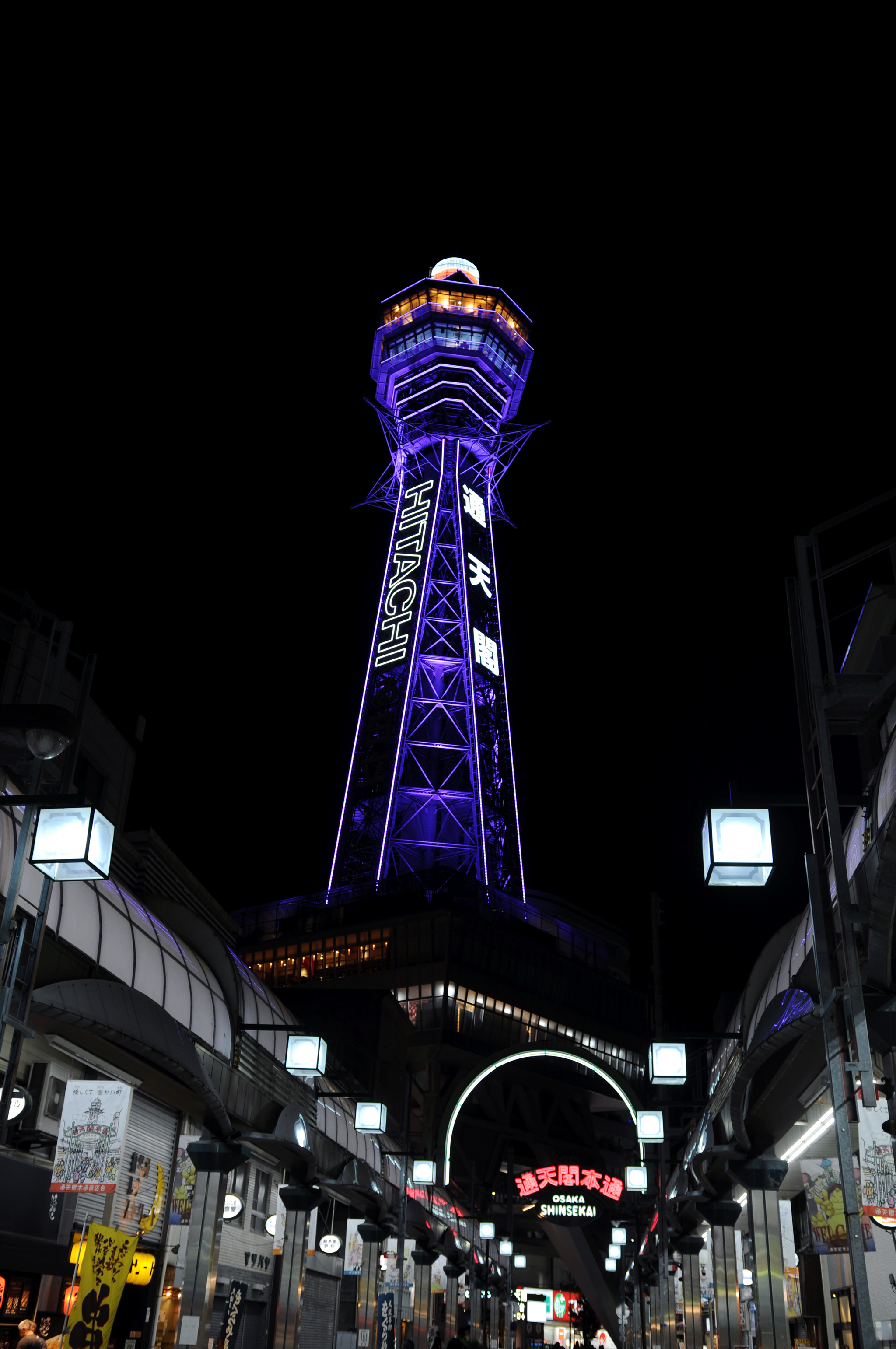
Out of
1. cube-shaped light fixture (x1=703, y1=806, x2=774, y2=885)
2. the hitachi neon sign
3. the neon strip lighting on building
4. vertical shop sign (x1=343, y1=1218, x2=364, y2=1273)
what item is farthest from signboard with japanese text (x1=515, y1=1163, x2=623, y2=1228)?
cube-shaped light fixture (x1=703, y1=806, x2=774, y2=885)

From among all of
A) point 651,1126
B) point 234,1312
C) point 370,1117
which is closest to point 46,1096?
point 370,1117

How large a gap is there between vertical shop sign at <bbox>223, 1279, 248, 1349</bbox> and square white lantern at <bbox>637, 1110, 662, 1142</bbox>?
44.7ft

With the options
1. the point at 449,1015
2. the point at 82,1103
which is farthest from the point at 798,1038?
the point at 449,1015

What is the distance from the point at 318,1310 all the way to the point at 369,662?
80.9 meters

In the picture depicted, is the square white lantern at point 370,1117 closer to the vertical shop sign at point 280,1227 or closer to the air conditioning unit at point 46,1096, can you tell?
the vertical shop sign at point 280,1227

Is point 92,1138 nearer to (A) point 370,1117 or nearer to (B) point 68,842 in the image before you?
(B) point 68,842

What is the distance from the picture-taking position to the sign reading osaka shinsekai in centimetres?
1552

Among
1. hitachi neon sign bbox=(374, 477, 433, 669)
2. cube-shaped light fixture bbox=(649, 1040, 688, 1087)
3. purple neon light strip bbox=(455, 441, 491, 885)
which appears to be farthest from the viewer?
hitachi neon sign bbox=(374, 477, 433, 669)

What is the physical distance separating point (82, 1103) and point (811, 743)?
11277 millimetres

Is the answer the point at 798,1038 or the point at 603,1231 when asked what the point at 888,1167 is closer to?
the point at 798,1038

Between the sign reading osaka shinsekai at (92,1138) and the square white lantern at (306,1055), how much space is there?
9.49 meters

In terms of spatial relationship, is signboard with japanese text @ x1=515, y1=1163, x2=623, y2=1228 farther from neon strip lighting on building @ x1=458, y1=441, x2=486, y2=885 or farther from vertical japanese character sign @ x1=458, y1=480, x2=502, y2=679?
vertical japanese character sign @ x1=458, y1=480, x2=502, y2=679

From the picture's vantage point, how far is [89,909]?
65.3ft

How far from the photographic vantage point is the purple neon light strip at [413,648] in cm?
10881
